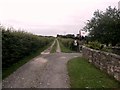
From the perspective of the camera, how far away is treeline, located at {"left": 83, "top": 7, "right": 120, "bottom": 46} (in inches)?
1291

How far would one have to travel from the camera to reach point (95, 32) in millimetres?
35438

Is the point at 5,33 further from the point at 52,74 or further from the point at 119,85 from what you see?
the point at 119,85

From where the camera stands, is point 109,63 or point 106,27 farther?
point 106,27

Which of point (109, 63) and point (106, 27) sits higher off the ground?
point (106, 27)

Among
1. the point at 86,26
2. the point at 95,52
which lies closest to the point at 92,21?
the point at 86,26

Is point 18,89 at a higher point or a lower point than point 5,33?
lower

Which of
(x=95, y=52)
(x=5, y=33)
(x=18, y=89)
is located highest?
(x=5, y=33)

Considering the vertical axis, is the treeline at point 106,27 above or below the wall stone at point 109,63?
above

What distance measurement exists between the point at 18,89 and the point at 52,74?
4.00m

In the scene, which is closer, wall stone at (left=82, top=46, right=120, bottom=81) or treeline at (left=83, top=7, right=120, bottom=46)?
wall stone at (left=82, top=46, right=120, bottom=81)

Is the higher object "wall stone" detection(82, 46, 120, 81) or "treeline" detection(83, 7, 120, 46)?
"treeline" detection(83, 7, 120, 46)

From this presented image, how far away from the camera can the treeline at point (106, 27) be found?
32.8m

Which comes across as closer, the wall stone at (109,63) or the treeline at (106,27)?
the wall stone at (109,63)

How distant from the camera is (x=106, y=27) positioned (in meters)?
33.6
